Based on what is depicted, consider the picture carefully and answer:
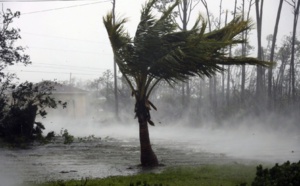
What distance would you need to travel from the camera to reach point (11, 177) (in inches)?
389

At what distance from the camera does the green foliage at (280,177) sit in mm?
6418

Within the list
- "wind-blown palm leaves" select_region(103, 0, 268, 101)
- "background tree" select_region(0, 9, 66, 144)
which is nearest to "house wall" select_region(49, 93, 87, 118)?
"background tree" select_region(0, 9, 66, 144)

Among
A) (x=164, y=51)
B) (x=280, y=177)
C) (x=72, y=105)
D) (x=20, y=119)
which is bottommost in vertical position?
(x=280, y=177)

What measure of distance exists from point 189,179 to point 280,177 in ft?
9.64

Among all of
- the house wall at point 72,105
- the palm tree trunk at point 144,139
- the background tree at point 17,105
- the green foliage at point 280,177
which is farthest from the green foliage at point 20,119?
the house wall at point 72,105

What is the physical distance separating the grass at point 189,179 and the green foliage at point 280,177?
787 mm

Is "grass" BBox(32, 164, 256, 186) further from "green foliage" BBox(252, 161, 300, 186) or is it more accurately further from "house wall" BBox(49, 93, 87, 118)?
"house wall" BBox(49, 93, 87, 118)

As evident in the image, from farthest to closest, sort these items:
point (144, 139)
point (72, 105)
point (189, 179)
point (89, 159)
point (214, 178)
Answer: point (72, 105) < point (89, 159) < point (144, 139) < point (214, 178) < point (189, 179)

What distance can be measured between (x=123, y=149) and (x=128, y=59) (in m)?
6.77

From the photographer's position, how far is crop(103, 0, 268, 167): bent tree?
1157 centimetres

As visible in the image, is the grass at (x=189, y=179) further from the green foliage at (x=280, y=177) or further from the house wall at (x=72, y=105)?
→ the house wall at (x=72, y=105)

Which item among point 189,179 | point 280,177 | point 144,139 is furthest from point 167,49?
point 280,177

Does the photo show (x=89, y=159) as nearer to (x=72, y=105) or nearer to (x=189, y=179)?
(x=189, y=179)

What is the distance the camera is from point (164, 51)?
462 inches
